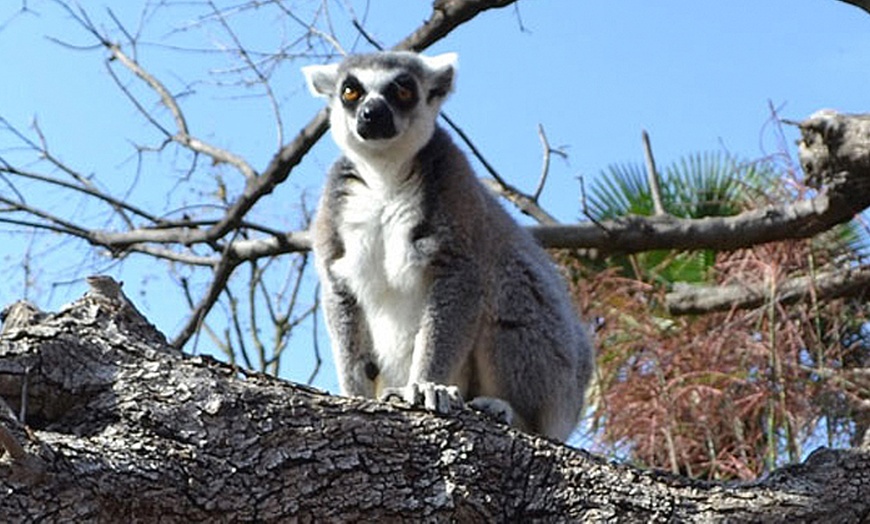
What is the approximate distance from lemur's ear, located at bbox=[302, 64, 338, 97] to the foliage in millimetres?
3083

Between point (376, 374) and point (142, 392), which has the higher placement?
point (376, 374)

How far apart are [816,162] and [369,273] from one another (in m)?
2.97

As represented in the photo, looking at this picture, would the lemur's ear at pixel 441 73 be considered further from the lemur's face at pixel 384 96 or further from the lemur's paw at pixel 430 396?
the lemur's paw at pixel 430 396

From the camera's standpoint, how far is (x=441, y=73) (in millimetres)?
5793

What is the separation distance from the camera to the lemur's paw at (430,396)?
147 inches

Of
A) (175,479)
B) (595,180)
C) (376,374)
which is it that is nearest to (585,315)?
(595,180)

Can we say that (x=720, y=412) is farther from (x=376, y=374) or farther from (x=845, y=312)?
(x=376, y=374)

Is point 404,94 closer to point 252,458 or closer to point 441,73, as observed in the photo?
point 441,73

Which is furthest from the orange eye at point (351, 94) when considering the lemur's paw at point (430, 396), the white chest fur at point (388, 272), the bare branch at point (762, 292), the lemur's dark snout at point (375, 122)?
the bare branch at point (762, 292)

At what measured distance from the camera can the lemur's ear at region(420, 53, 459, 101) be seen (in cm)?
577

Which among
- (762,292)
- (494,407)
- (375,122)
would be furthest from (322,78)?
(762,292)

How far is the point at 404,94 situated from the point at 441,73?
13.4 inches

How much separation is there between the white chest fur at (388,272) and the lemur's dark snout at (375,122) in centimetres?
26

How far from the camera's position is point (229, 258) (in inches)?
327
